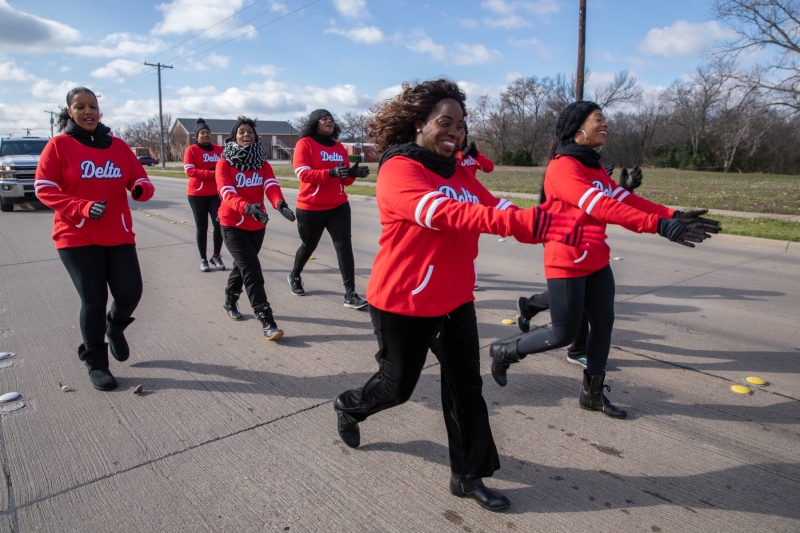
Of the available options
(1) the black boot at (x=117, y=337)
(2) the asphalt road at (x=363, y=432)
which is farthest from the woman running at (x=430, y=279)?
(1) the black boot at (x=117, y=337)

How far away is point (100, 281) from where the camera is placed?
387 cm

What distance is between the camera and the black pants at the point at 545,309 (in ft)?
14.0

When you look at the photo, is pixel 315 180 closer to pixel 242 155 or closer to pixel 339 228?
pixel 339 228

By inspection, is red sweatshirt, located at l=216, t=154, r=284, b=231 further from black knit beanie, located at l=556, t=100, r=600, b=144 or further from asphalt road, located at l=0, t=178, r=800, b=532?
black knit beanie, located at l=556, t=100, r=600, b=144

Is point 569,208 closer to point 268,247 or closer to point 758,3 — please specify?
point 268,247

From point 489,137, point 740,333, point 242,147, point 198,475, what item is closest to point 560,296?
point 198,475

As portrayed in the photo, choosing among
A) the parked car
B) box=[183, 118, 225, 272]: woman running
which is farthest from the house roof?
box=[183, 118, 225, 272]: woman running

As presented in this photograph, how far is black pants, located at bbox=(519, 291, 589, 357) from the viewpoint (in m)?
4.28

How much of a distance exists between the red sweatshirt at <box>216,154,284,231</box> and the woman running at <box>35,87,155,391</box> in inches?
36.0

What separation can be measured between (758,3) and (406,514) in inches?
1020

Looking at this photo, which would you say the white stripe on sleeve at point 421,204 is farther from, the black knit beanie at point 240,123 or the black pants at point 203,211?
the black pants at point 203,211

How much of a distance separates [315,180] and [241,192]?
753 millimetres

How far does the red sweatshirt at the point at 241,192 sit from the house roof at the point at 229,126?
3176 inches

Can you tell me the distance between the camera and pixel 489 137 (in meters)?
57.2
